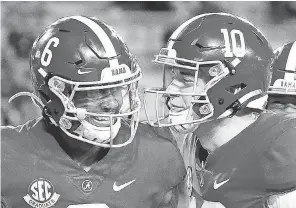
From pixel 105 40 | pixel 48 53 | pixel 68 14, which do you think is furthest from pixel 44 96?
pixel 68 14

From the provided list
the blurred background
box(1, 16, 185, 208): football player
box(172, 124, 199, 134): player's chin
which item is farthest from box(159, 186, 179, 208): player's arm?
the blurred background

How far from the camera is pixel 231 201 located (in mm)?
2385

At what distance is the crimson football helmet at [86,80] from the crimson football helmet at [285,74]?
0.69 metres

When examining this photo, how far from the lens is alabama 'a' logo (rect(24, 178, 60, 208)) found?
2316 mm

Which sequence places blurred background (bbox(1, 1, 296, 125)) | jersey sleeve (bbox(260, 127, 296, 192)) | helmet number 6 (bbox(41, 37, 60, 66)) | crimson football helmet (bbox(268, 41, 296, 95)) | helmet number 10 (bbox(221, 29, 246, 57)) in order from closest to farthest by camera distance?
jersey sleeve (bbox(260, 127, 296, 192)) < helmet number 6 (bbox(41, 37, 60, 66)) < helmet number 10 (bbox(221, 29, 246, 57)) < crimson football helmet (bbox(268, 41, 296, 95)) < blurred background (bbox(1, 1, 296, 125))

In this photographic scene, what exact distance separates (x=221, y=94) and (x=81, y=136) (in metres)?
0.51

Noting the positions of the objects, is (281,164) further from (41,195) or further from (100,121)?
(41,195)

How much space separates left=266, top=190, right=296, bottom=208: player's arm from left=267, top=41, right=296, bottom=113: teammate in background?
1.99 ft

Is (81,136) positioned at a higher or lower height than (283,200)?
higher

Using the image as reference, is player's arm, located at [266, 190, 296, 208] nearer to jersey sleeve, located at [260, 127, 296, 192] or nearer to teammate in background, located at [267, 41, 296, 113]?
jersey sleeve, located at [260, 127, 296, 192]

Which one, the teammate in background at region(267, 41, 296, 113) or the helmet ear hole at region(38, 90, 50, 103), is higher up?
the helmet ear hole at region(38, 90, 50, 103)

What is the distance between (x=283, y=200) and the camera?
2.26 m

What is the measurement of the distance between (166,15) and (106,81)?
1.53m

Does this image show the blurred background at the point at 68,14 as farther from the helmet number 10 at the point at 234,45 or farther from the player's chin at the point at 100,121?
the player's chin at the point at 100,121
